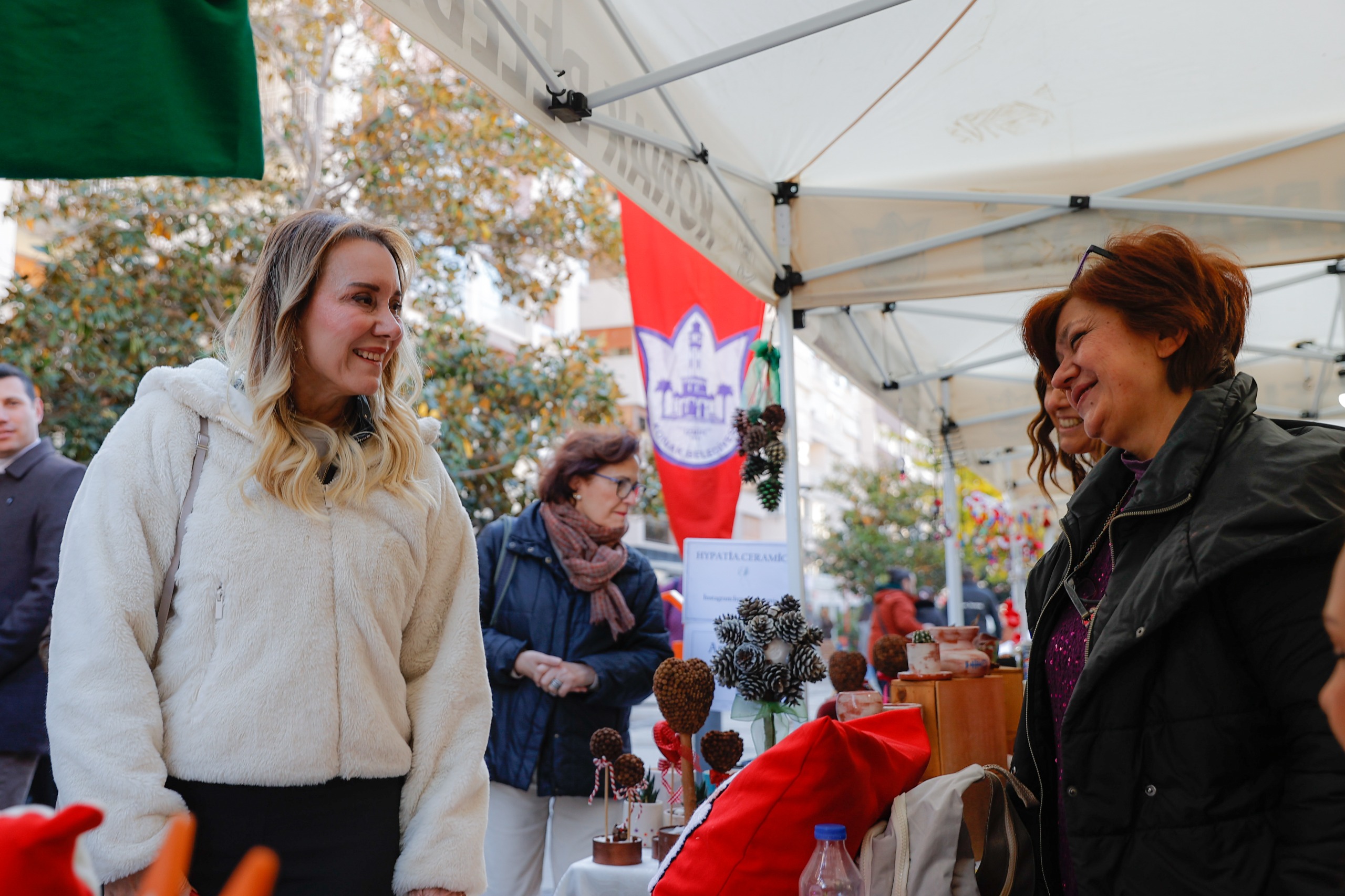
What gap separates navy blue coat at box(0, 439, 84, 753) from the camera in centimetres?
351

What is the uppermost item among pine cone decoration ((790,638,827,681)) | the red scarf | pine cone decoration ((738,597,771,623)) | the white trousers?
the red scarf

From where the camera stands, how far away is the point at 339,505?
5.69 feet

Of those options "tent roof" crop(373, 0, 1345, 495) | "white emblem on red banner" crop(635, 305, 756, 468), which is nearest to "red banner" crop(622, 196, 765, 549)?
"white emblem on red banner" crop(635, 305, 756, 468)

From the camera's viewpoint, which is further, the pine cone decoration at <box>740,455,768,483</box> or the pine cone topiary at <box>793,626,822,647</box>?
the pine cone decoration at <box>740,455,768,483</box>

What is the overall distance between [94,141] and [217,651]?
80 cm

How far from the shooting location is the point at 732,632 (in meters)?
→ 2.96

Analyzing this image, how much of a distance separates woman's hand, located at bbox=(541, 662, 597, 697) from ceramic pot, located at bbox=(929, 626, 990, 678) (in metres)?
1.17

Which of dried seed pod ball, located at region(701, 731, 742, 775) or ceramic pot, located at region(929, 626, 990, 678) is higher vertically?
ceramic pot, located at region(929, 626, 990, 678)

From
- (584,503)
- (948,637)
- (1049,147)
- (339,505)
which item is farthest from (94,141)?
(1049,147)

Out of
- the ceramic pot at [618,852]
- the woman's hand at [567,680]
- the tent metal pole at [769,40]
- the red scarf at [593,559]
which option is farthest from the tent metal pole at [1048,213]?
the ceramic pot at [618,852]

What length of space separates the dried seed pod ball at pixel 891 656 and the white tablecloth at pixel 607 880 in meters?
0.95

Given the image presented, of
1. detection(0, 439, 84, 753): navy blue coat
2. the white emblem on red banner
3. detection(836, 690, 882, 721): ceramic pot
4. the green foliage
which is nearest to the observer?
detection(836, 690, 882, 721): ceramic pot

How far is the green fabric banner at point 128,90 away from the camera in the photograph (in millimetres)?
1100

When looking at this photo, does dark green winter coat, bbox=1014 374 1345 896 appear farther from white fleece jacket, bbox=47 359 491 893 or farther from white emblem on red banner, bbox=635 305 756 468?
white emblem on red banner, bbox=635 305 756 468
